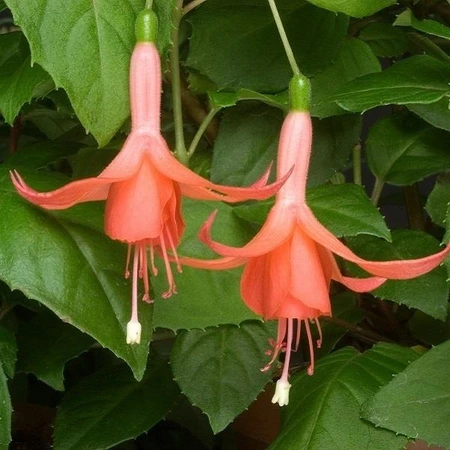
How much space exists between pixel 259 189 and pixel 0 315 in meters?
0.42

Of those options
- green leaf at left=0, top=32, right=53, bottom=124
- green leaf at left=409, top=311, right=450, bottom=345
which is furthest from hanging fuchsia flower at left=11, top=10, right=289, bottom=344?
green leaf at left=409, top=311, right=450, bottom=345

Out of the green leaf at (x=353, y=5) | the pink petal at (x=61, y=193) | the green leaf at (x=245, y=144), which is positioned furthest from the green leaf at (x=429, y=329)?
the pink petal at (x=61, y=193)

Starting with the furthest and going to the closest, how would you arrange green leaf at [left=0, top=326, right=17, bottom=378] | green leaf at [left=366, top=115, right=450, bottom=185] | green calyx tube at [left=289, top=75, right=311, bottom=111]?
green leaf at [left=366, top=115, right=450, bottom=185], green leaf at [left=0, top=326, right=17, bottom=378], green calyx tube at [left=289, top=75, right=311, bottom=111]

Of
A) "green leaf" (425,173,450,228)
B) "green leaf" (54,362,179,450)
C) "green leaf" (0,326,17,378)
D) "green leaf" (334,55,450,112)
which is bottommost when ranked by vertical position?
"green leaf" (54,362,179,450)

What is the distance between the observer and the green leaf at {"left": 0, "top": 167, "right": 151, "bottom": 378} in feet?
1.60

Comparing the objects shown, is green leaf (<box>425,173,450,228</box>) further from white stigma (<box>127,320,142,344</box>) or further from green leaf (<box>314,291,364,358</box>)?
white stigma (<box>127,320,142,344</box>)

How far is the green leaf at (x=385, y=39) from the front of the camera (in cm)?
74

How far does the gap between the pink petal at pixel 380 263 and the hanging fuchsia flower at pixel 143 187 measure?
0.04 meters

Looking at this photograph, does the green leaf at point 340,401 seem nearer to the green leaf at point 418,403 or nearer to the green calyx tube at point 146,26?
the green leaf at point 418,403

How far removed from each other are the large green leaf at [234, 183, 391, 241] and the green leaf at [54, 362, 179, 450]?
20cm

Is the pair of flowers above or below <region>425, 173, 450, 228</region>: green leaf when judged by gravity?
above

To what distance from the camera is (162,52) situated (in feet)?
1.67

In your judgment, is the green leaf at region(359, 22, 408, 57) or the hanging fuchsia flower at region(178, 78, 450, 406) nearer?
the hanging fuchsia flower at region(178, 78, 450, 406)

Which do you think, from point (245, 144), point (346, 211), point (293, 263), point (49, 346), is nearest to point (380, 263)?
point (293, 263)
